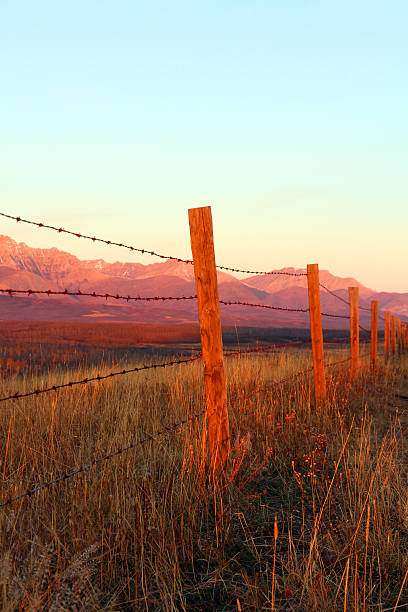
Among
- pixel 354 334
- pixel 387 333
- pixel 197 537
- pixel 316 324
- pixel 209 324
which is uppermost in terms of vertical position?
pixel 209 324

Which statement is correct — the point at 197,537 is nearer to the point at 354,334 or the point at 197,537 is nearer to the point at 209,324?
the point at 209,324

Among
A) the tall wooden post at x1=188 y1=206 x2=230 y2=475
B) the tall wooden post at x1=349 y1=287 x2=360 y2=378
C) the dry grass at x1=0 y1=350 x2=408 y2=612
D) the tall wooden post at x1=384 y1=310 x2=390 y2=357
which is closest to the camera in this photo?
the dry grass at x1=0 y1=350 x2=408 y2=612

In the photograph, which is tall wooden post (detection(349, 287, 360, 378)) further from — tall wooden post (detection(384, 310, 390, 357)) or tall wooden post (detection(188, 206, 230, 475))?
tall wooden post (detection(384, 310, 390, 357))

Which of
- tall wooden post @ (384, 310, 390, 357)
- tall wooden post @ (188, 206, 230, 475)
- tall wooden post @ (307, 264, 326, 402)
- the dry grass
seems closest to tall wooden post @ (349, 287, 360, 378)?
tall wooden post @ (307, 264, 326, 402)

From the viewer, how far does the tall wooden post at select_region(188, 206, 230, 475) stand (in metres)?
3.47

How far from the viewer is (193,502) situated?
10.1ft

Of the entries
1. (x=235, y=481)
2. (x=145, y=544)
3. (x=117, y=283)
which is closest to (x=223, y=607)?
(x=145, y=544)

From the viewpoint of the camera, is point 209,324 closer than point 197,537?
No

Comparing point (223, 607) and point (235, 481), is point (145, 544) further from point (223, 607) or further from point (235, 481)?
point (235, 481)

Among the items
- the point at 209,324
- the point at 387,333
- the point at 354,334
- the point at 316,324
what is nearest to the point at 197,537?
the point at 209,324

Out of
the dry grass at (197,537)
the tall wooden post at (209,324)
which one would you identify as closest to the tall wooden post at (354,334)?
the dry grass at (197,537)

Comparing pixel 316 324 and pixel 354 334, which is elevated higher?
pixel 316 324

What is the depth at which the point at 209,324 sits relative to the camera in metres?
3.46

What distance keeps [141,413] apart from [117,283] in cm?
16208
